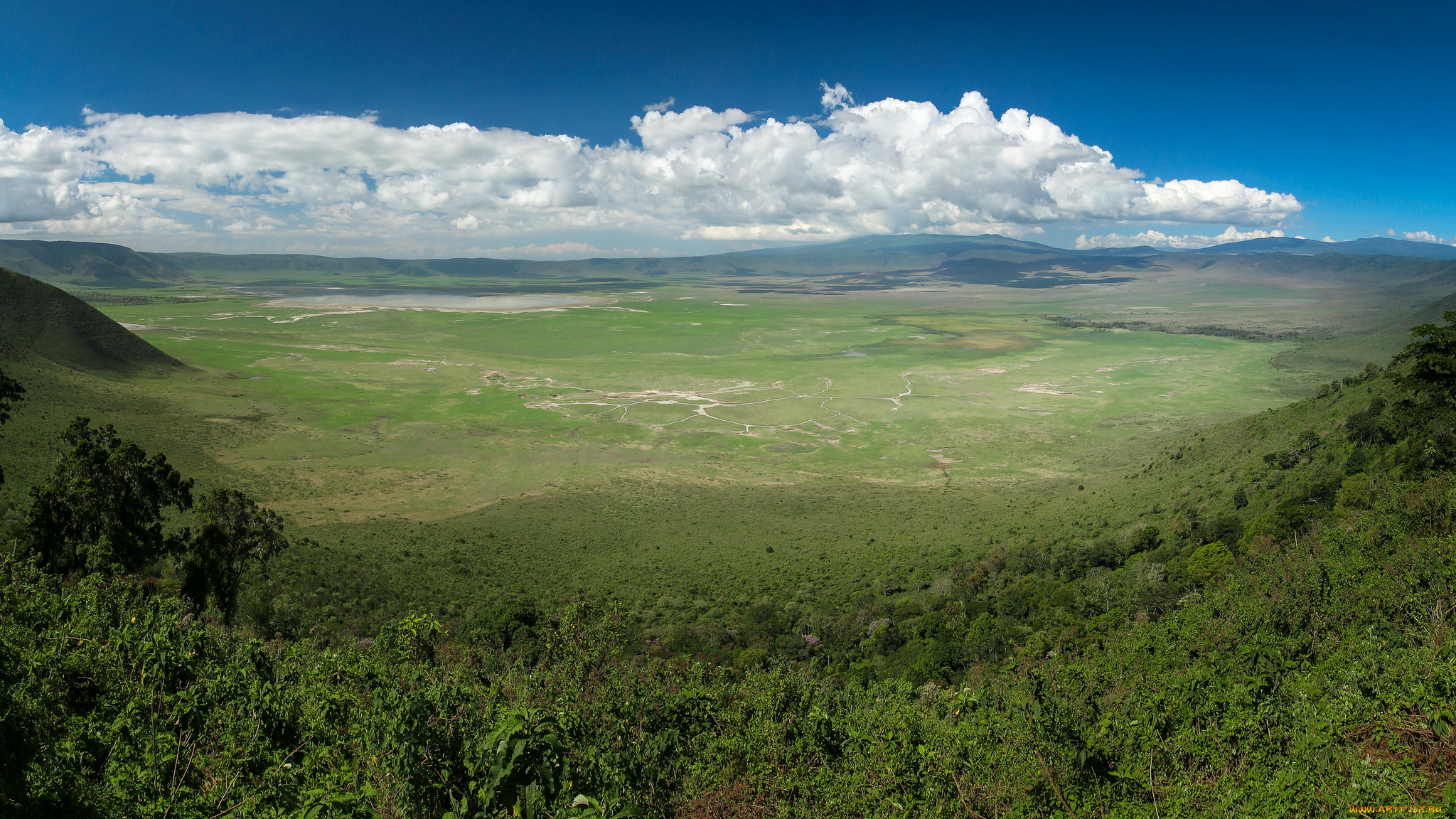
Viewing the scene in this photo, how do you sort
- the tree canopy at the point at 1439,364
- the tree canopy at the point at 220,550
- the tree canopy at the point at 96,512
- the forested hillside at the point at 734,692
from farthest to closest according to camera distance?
1. the tree canopy at the point at 1439,364
2. the tree canopy at the point at 220,550
3. the tree canopy at the point at 96,512
4. the forested hillside at the point at 734,692

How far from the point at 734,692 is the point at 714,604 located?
18.3 meters

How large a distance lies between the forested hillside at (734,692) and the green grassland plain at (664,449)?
9620 mm

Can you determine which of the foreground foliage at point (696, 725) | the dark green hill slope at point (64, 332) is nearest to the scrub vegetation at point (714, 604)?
the foreground foliage at point (696, 725)

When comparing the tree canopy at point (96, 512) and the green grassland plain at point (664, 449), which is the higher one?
the tree canopy at point (96, 512)

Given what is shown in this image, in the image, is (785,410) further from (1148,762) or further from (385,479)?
(1148,762)

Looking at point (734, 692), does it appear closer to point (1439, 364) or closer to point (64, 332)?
→ point (1439, 364)

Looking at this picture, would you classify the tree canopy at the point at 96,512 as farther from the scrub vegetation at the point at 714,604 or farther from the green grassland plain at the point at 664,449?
the green grassland plain at the point at 664,449

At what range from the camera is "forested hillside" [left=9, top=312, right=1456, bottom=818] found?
10.4 m

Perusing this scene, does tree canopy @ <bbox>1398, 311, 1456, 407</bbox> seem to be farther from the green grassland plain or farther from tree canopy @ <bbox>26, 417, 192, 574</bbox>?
tree canopy @ <bbox>26, 417, 192, 574</bbox>

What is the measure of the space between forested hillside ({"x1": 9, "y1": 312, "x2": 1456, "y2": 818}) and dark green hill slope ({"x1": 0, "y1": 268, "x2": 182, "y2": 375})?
203ft

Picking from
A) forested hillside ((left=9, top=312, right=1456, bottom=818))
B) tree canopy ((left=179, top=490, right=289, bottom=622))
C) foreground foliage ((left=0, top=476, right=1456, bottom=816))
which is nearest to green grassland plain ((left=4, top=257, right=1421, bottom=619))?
tree canopy ((left=179, top=490, right=289, bottom=622))

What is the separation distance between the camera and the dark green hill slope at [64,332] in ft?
246

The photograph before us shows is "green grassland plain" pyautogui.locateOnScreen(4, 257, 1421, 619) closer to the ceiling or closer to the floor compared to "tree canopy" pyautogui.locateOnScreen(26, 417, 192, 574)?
closer to the floor

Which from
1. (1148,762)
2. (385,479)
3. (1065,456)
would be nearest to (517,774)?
(1148,762)
